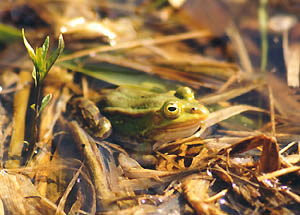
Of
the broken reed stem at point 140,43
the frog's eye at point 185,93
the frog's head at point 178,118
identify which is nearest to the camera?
the frog's head at point 178,118

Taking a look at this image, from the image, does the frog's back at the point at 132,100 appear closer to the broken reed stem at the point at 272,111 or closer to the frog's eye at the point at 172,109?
the frog's eye at the point at 172,109

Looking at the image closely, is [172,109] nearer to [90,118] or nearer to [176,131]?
[176,131]

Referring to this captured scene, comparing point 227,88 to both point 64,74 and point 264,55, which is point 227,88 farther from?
point 64,74

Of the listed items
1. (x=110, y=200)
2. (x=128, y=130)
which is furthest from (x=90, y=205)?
(x=128, y=130)

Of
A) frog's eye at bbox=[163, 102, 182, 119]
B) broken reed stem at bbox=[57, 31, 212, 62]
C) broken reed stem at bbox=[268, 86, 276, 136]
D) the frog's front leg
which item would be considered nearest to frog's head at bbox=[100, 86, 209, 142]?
frog's eye at bbox=[163, 102, 182, 119]

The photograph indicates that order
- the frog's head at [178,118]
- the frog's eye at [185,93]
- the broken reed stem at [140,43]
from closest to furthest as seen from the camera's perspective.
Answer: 1. the frog's head at [178,118]
2. the frog's eye at [185,93]
3. the broken reed stem at [140,43]

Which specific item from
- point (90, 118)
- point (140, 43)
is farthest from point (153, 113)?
point (140, 43)

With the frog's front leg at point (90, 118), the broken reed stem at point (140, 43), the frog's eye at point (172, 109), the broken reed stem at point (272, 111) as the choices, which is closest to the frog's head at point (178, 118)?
the frog's eye at point (172, 109)
